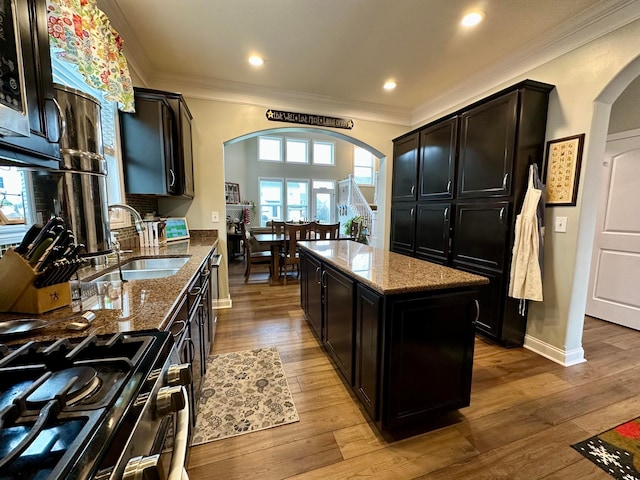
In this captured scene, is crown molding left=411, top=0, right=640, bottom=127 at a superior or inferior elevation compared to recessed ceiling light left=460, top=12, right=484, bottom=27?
inferior

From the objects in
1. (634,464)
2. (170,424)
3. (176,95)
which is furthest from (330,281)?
(176,95)

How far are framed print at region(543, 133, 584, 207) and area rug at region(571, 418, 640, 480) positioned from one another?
5.06 ft

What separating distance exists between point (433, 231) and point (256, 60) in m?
2.66

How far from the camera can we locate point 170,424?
0.72 meters

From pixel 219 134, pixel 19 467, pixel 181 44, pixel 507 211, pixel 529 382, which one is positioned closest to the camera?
pixel 19 467

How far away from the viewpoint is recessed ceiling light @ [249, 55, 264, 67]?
8.81 feet

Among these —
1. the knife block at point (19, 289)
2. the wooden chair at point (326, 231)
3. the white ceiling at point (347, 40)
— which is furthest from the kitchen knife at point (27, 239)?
the wooden chair at point (326, 231)

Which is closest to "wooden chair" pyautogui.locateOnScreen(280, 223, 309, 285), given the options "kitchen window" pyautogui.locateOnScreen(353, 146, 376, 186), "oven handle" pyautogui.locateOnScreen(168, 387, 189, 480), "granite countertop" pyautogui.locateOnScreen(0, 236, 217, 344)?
"granite countertop" pyautogui.locateOnScreen(0, 236, 217, 344)

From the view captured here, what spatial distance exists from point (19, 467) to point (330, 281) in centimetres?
177

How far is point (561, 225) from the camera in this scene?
222 centimetres

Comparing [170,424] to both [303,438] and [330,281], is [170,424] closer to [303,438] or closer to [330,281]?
[303,438]

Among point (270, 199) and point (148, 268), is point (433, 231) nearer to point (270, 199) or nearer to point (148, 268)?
point (148, 268)

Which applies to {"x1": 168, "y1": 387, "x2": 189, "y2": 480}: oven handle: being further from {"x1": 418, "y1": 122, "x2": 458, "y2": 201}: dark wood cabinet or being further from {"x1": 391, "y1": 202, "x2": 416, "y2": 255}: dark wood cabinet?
{"x1": 391, "y1": 202, "x2": 416, "y2": 255}: dark wood cabinet

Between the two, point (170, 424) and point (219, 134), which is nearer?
point (170, 424)
